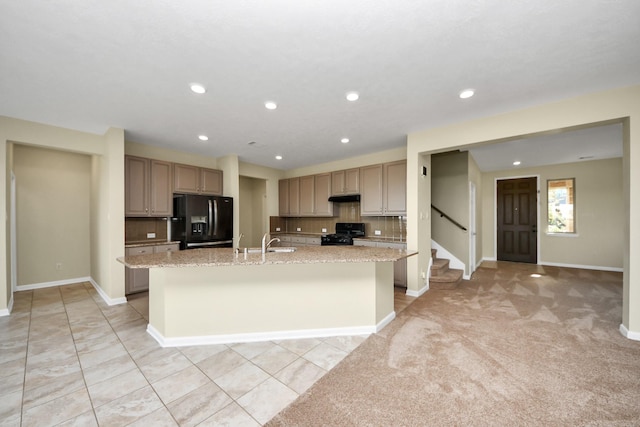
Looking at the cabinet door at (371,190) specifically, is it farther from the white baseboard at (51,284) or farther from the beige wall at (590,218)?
the white baseboard at (51,284)

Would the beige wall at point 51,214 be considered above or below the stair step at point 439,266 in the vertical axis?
above

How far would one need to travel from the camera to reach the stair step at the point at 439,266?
4.60 meters

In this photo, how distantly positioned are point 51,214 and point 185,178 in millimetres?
2365

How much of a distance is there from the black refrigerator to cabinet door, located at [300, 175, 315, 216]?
1775 mm

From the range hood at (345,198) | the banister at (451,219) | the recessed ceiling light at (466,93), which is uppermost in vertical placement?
the recessed ceiling light at (466,93)

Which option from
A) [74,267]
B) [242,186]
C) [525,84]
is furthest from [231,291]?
[242,186]

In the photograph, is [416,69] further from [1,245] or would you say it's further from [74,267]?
[74,267]

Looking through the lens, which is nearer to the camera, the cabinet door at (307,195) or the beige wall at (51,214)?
the beige wall at (51,214)

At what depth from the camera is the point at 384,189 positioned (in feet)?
15.8

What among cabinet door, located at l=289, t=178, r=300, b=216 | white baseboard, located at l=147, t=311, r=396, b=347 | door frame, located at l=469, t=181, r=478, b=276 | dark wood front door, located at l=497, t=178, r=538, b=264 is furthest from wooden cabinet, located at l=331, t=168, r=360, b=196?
dark wood front door, located at l=497, t=178, r=538, b=264

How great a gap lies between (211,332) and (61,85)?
2867 millimetres

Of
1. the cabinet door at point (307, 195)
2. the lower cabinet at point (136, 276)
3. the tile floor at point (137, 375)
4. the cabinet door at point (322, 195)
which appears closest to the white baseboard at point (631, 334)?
the tile floor at point (137, 375)

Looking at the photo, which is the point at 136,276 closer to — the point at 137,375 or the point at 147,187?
the point at 147,187

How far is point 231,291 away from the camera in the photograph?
2.62m
